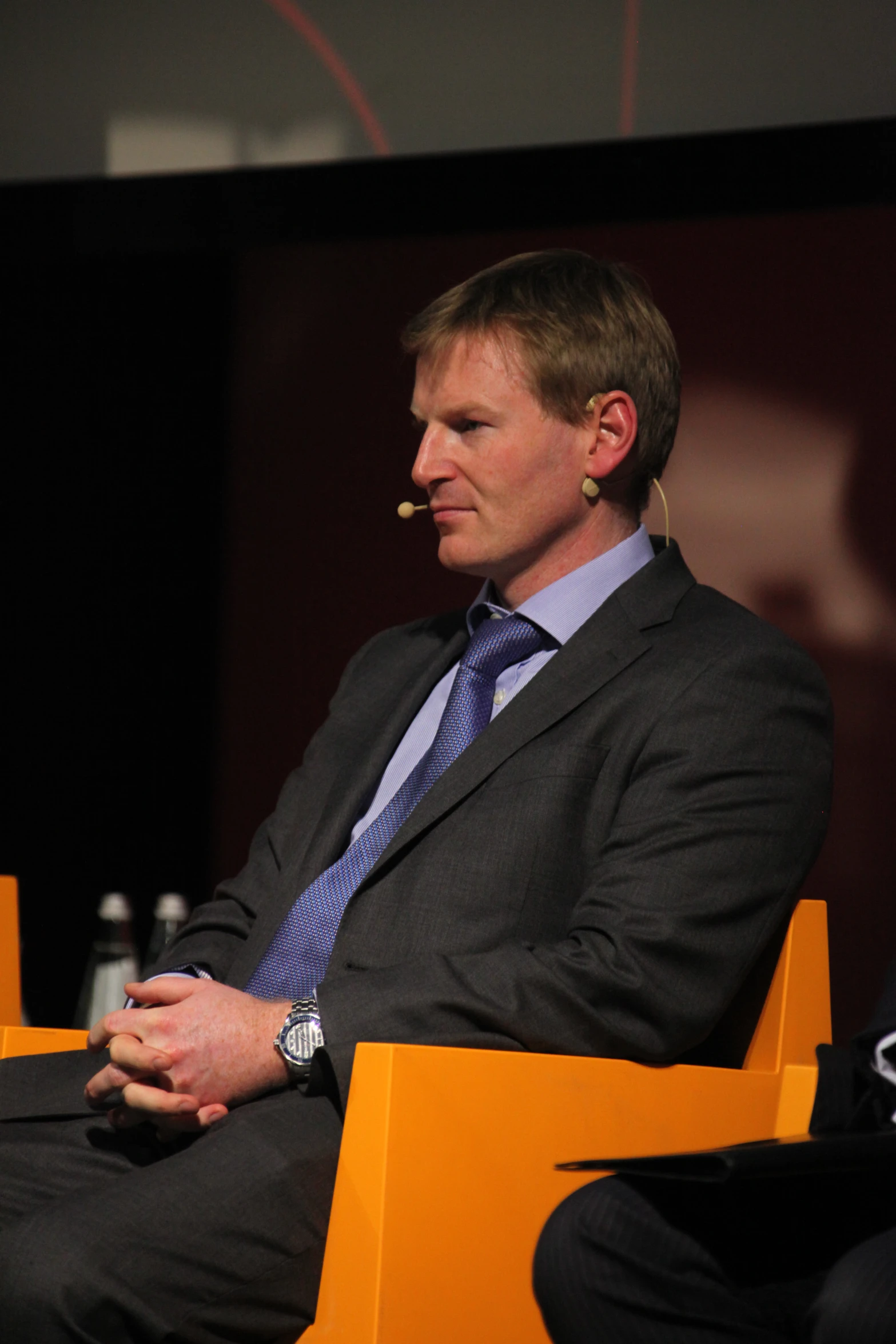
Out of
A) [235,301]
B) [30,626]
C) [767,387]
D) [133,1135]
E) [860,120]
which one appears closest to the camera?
[133,1135]

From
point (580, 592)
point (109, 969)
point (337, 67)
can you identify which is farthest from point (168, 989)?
point (337, 67)

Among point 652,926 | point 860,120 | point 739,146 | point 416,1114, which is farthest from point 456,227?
point 416,1114

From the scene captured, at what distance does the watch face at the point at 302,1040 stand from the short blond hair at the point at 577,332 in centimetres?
88

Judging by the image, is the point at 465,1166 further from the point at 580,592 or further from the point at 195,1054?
the point at 580,592

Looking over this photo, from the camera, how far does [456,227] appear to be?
3779mm

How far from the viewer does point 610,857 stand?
1.71 meters

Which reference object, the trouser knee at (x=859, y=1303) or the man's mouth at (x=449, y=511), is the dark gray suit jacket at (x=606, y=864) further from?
the trouser knee at (x=859, y=1303)

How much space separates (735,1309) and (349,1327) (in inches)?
14.4

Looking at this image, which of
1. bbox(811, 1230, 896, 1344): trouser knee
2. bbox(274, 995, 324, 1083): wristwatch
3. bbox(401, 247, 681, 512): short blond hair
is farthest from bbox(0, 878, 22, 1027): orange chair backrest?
bbox(811, 1230, 896, 1344): trouser knee

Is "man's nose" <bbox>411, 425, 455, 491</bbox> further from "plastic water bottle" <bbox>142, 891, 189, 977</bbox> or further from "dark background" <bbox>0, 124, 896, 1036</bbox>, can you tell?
"dark background" <bbox>0, 124, 896, 1036</bbox>

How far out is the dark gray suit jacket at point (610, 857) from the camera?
1614 millimetres

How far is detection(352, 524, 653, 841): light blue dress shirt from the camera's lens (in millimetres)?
2014

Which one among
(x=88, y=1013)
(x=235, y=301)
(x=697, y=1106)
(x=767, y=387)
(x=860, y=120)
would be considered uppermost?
(x=860, y=120)

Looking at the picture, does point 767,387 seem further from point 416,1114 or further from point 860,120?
point 416,1114
